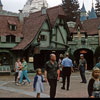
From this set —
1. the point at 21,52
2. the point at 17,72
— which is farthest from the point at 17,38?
the point at 17,72

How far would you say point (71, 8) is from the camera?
61.8 m

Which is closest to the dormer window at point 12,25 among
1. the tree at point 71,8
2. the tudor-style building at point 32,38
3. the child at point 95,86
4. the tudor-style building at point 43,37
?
the tudor-style building at point 32,38

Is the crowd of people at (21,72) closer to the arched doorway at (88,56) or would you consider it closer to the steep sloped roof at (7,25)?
the steep sloped roof at (7,25)

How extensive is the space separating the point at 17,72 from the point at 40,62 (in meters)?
12.9

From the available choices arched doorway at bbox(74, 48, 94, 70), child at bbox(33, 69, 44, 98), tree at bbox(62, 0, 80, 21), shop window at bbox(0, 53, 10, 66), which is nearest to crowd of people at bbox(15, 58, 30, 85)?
child at bbox(33, 69, 44, 98)

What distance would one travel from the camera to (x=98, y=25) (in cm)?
3991

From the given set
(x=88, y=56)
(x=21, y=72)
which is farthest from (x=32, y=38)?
(x=88, y=56)

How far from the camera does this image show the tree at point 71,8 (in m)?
61.1

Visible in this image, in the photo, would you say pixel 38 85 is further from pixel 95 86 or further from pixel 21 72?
pixel 21 72

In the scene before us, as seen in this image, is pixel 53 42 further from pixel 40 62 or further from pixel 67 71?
pixel 67 71

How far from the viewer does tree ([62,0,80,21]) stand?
6109cm

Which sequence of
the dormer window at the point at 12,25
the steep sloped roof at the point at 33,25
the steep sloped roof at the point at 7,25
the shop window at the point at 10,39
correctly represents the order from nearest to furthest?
the steep sloped roof at the point at 33,25, the shop window at the point at 10,39, the steep sloped roof at the point at 7,25, the dormer window at the point at 12,25

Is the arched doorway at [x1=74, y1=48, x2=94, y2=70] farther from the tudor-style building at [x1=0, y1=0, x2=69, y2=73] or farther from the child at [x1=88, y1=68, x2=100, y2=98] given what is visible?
the child at [x1=88, y1=68, x2=100, y2=98]

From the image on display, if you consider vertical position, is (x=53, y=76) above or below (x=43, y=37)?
below
